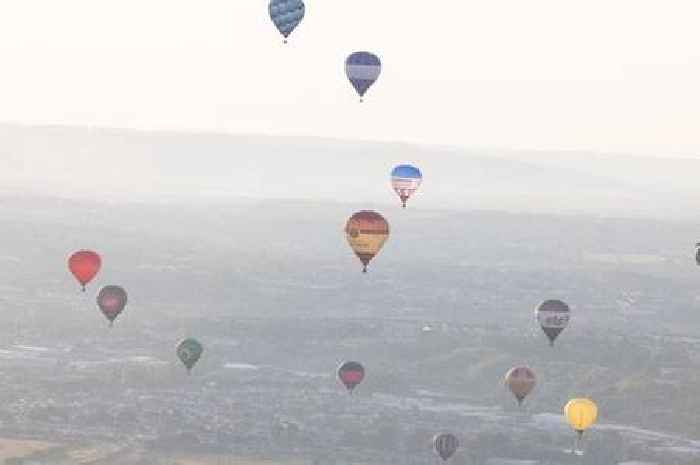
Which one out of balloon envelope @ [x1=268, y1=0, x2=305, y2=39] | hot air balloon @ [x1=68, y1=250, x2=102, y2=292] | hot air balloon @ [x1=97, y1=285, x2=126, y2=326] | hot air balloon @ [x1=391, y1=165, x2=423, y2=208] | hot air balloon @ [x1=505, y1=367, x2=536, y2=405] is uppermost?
hot air balloon @ [x1=391, y1=165, x2=423, y2=208]

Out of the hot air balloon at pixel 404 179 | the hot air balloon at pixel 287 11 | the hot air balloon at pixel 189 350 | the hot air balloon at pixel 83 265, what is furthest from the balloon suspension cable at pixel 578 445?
the hot air balloon at pixel 287 11

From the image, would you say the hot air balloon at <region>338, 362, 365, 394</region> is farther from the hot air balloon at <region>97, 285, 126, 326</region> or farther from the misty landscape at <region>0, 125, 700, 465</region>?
the hot air balloon at <region>97, 285, 126, 326</region>

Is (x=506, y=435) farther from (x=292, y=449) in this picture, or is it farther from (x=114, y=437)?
(x=114, y=437)

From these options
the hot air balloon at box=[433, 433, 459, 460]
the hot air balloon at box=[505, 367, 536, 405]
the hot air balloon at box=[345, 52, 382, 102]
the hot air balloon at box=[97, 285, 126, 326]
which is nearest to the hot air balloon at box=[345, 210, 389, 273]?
the hot air balloon at box=[345, 52, 382, 102]

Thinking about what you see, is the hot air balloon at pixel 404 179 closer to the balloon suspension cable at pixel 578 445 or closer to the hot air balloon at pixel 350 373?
the hot air balloon at pixel 350 373

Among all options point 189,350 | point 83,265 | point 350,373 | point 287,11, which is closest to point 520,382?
point 350,373

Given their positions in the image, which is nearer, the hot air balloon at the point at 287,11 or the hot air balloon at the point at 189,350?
the hot air balloon at the point at 287,11
